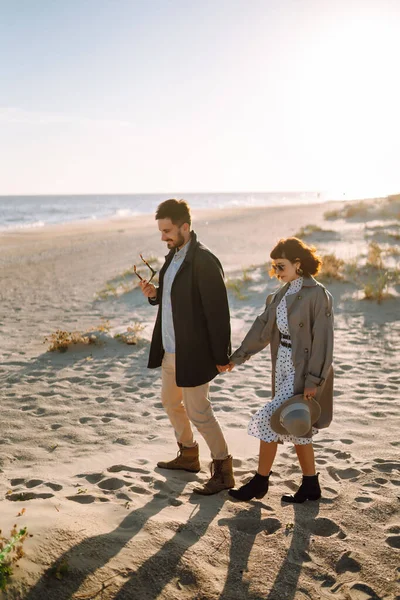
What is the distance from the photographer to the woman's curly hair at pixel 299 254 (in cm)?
357

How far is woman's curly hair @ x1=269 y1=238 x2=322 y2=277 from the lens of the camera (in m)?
3.57

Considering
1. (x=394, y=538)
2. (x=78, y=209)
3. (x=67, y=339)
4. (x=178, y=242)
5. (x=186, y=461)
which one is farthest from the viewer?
(x=78, y=209)

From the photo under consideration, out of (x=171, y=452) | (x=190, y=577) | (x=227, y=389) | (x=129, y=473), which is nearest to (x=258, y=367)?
(x=227, y=389)

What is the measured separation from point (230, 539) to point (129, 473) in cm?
125

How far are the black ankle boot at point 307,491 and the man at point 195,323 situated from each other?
506 mm

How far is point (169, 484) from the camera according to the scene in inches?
162

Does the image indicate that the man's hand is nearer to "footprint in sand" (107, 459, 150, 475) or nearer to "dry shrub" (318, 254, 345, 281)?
"footprint in sand" (107, 459, 150, 475)

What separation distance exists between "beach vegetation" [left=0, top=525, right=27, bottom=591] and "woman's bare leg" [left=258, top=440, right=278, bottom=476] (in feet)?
5.46

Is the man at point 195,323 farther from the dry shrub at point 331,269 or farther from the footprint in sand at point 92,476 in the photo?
the dry shrub at point 331,269

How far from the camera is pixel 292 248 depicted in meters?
3.57

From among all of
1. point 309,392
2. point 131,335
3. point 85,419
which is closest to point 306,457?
point 309,392

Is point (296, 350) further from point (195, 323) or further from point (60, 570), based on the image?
point (60, 570)

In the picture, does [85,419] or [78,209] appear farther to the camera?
[78,209]

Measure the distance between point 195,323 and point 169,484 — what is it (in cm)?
131
